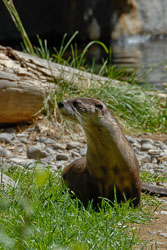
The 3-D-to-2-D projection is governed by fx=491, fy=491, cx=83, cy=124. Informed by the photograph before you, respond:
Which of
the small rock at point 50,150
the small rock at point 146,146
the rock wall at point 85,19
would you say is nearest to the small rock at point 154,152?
the small rock at point 146,146

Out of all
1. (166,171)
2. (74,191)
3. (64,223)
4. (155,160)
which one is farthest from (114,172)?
(155,160)

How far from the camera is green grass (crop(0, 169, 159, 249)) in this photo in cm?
238

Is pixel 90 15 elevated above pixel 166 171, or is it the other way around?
pixel 90 15

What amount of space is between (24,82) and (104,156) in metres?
2.29

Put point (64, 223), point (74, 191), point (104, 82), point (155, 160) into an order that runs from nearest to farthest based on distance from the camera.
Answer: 1. point (64, 223)
2. point (74, 191)
3. point (155, 160)
4. point (104, 82)

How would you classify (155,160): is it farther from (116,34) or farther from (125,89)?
(116,34)

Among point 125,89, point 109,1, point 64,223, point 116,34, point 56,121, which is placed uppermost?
point 109,1

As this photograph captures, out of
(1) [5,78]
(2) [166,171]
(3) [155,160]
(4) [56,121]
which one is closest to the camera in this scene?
(2) [166,171]

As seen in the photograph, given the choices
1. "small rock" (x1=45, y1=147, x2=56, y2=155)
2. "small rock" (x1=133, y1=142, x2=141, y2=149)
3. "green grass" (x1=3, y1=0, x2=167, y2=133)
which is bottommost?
"small rock" (x1=45, y1=147, x2=56, y2=155)

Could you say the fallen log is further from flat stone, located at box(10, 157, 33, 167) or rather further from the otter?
the otter

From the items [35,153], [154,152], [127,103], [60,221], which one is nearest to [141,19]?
[127,103]

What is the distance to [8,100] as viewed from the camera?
5.21m

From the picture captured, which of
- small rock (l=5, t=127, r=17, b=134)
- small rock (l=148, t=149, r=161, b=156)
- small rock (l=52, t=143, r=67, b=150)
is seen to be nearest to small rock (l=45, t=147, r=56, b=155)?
small rock (l=52, t=143, r=67, b=150)

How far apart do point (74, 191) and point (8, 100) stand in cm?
203
